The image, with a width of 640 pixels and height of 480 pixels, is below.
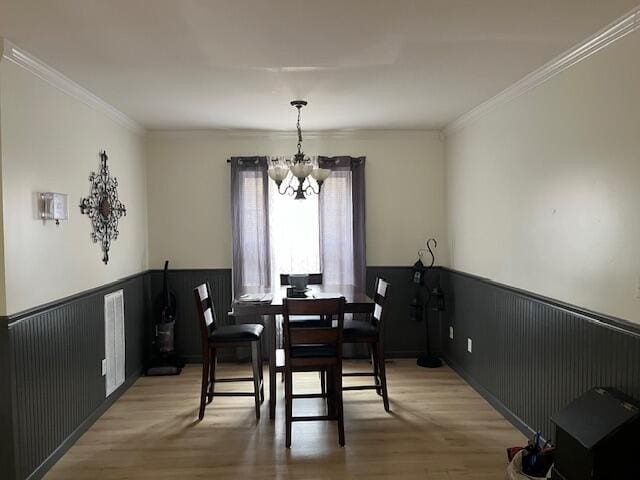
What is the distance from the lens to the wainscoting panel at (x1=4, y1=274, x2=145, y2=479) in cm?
274

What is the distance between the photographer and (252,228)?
526 cm

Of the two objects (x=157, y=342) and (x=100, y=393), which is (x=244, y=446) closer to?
(x=100, y=393)

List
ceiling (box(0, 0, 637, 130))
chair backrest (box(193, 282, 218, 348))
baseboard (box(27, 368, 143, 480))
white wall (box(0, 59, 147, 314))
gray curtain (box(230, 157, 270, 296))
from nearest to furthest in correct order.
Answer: ceiling (box(0, 0, 637, 130)) < white wall (box(0, 59, 147, 314)) < baseboard (box(27, 368, 143, 480)) < chair backrest (box(193, 282, 218, 348)) < gray curtain (box(230, 157, 270, 296))

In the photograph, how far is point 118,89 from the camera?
11.9 feet

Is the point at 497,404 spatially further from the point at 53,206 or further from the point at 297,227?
the point at 53,206

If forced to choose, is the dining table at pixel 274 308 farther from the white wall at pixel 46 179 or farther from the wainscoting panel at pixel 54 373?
the white wall at pixel 46 179

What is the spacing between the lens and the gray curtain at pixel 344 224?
5309 millimetres

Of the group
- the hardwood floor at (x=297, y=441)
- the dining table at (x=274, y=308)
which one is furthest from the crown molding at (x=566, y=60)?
the hardwood floor at (x=297, y=441)

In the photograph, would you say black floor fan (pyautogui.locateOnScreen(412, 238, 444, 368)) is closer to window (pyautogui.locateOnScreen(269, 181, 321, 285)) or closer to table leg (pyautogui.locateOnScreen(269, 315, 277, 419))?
window (pyautogui.locateOnScreen(269, 181, 321, 285))

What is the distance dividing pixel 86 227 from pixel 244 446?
1979 mm

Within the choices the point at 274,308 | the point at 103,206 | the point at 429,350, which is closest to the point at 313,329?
the point at 274,308

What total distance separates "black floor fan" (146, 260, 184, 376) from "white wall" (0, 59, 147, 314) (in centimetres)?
79

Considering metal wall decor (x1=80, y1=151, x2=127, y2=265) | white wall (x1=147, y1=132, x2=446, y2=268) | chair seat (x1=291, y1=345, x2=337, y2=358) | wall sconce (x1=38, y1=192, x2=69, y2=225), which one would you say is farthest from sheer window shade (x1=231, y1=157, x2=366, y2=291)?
wall sconce (x1=38, y1=192, x2=69, y2=225)

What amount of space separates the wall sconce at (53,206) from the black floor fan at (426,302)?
132 inches
